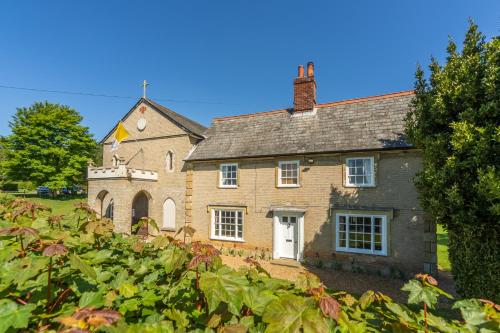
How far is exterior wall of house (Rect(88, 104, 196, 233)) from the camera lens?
17609mm

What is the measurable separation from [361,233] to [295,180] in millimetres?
4337

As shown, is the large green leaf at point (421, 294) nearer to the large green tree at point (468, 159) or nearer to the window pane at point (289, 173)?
the large green tree at point (468, 159)

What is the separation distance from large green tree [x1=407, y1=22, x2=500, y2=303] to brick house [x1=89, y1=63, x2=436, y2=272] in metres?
3.75

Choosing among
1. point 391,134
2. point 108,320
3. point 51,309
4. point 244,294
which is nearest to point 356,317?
point 244,294

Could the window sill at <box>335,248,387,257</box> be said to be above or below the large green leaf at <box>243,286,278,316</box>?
below

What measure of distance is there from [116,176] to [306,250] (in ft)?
44.4

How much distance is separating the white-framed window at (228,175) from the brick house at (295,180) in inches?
2.6

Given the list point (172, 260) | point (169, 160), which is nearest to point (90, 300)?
point (172, 260)

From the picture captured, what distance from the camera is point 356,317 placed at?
6.68ft

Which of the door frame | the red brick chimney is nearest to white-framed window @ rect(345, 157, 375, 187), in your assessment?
the door frame

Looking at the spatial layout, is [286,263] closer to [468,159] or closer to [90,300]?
[468,159]

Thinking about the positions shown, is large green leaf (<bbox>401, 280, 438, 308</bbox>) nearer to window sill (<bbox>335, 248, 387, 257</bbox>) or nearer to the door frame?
window sill (<bbox>335, 248, 387, 257</bbox>)

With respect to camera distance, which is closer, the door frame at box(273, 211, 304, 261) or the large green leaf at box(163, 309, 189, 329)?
the large green leaf at box(163, 309, 189, 329)

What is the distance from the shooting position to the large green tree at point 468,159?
7.01 metres
